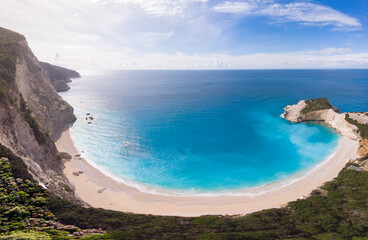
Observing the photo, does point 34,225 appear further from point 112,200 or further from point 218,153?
point 218,153

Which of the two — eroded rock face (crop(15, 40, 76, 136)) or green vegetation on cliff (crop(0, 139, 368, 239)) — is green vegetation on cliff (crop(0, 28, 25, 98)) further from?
green vegetation on cliff (crop(0, 139, 368, 239))

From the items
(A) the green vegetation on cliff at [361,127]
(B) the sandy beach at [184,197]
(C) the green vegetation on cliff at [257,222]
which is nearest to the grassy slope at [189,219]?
(C) the green vegetation on cliff at [257,222]

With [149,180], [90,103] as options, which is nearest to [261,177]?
[149,180]

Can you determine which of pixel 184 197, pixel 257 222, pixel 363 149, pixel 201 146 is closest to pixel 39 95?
pixel 201 146

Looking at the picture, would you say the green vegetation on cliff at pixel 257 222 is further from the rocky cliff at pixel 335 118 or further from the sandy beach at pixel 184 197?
the rocky cliff at pixel 335 118

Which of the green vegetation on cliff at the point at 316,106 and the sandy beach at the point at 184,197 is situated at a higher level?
the green vegetation on cliff at the point at 316,106
